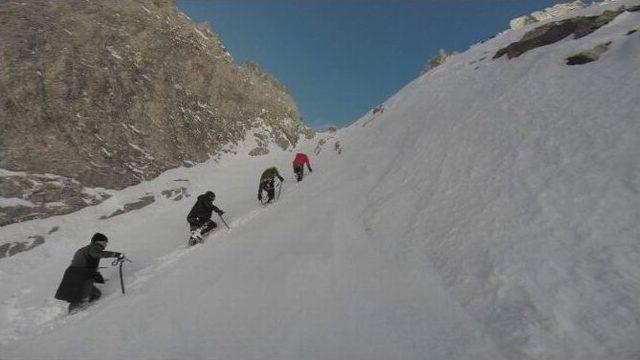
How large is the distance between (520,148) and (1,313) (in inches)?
551

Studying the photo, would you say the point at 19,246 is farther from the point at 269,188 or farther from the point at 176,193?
the point at 269,188

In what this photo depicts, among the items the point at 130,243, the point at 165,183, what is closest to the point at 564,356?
the point at 130,243

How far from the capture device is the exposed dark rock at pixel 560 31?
19.6 m

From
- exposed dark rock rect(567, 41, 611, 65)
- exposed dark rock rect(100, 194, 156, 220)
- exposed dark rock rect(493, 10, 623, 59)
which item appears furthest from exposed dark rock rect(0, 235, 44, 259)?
exposed dark rock rect(493, 10, 623, 59)

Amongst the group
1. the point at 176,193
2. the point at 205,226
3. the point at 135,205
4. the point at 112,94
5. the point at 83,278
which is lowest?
the point at 83,278

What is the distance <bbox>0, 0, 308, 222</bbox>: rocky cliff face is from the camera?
20.0 metres

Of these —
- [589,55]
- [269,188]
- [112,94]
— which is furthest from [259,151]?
[589,55]

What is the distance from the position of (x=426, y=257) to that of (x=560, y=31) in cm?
1699

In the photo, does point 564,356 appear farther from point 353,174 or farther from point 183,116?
point 183,116

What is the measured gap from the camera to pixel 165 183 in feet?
72.4

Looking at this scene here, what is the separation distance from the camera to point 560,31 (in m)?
21.1

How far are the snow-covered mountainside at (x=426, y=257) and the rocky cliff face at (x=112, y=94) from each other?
3877 millimetres

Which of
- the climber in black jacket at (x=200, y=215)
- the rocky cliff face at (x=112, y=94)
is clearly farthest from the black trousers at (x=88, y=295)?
the rocky cliff face at (x=112, y=94)

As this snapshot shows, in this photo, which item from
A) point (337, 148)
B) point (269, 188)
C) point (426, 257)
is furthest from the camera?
point (337, 148)
